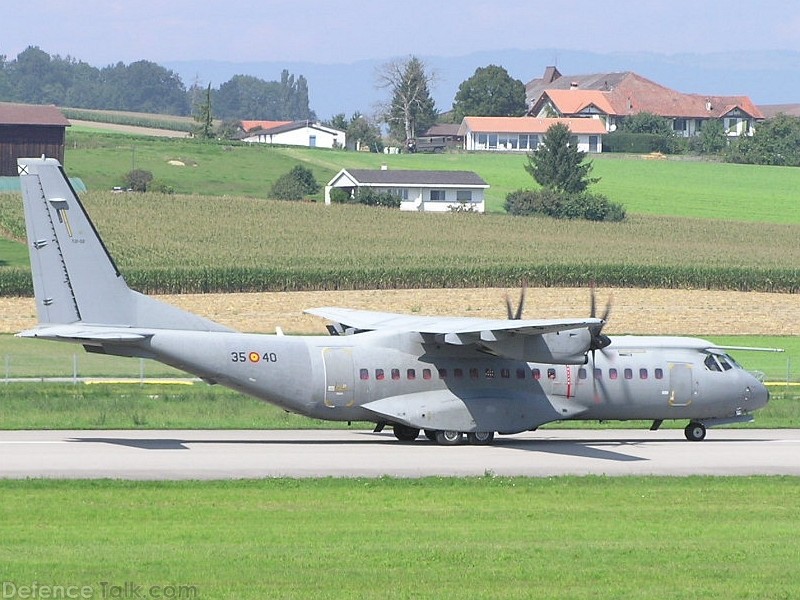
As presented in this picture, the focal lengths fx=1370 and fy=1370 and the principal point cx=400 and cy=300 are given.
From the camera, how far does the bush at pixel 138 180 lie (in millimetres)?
129137

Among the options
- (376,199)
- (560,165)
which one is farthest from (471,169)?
(376,199)

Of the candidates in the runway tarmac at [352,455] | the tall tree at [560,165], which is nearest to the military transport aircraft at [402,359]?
the runway tarmac at [352,455]

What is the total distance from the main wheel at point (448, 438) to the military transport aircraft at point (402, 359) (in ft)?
0.11

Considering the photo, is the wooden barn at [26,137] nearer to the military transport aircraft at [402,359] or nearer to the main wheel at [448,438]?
the military transport aircraft at [402,359]

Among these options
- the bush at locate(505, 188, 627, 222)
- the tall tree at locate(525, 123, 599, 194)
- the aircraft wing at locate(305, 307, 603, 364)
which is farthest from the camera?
the tall tree at locate(525, 123, 599, 194)

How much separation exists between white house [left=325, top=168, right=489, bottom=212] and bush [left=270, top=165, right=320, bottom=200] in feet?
10.3

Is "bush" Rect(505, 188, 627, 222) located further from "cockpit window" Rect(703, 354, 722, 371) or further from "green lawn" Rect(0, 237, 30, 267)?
"cockpit window" Rect(703, 354, 722, 371)

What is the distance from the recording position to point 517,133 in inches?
7298

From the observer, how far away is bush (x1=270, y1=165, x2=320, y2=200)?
13300cm

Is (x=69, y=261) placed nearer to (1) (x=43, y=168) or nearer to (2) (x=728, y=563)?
(1) (x=43, y=168)

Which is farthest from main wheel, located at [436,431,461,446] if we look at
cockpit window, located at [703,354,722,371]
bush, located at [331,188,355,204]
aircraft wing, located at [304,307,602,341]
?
bush, located at [331,188,355,204]

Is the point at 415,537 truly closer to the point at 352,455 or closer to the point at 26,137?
the point at 352,455

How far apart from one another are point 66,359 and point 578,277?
37.2 m

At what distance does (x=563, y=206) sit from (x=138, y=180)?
4023 cm
